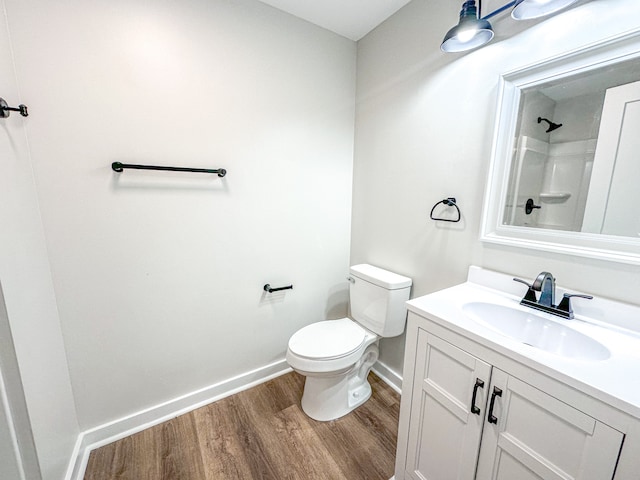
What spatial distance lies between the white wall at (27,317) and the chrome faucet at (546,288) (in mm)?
1807

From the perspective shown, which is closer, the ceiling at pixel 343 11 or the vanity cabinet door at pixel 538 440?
the vanity cabinet door at pixel 538 440

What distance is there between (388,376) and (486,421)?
1.10 meters

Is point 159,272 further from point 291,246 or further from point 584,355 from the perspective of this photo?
point 584,355

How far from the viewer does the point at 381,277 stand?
1662 mm

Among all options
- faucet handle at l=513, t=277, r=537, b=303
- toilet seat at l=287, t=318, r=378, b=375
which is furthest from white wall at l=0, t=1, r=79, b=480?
faucet handle at l=513, t=277, r=537, b=303

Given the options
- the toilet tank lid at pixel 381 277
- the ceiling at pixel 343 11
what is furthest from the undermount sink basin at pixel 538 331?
the ceiling at pixel 343 11

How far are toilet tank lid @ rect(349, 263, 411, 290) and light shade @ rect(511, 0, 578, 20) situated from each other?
1282 millimetres

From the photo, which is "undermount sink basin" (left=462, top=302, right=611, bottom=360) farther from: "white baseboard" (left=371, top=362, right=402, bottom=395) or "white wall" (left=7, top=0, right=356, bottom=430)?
"white wall" (left=7, top=0, right=356, bottom=430)

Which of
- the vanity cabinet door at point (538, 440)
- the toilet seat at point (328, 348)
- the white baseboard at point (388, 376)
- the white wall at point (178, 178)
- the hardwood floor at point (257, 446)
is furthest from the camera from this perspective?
the white baseboard at point (388, 376)

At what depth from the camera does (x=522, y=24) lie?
109cm

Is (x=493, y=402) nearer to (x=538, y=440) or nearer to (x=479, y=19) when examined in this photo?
(x=538, y=440)

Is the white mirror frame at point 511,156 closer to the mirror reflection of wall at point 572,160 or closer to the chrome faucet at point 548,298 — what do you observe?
the mirror reflection of wall at point 572,160

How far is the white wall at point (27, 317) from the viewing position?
84cm

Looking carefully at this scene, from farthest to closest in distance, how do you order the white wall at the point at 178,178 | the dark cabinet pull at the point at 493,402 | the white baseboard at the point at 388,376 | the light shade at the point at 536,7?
1. the white baseboard at the point at 388,376
2. the white wall at the point at 178,178
3. the light shade at the point at 536,7
4. the dark cabinet pull at the point at 493,402
